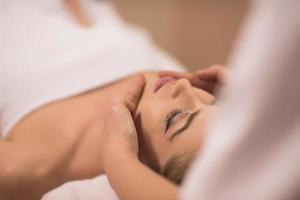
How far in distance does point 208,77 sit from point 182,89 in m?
0.11

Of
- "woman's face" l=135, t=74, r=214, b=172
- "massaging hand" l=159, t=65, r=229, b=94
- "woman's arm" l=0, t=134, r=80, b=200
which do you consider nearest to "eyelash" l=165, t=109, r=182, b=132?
"woman's face" l=135, t=74, r=214, b=172

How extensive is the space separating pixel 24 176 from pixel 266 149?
558mm

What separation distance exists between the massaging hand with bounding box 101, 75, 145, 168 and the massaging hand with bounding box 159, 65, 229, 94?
0.13 meters

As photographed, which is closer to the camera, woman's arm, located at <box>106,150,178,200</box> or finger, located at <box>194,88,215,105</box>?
woman's arm, located at <box>106,150,178,200</box>

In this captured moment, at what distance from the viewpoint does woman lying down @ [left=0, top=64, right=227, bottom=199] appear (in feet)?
2.38

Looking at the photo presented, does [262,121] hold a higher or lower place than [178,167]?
higher

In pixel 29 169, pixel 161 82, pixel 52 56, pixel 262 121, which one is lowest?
pixel 29 169

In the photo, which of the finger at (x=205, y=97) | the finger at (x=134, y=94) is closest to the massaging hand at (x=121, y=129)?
→ the finger at (x=134, y=94)

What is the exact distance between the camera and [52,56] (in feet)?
3.69

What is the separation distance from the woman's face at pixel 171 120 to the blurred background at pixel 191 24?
119 centimetres

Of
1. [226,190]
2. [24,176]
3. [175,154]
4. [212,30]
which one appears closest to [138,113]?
[175,154]

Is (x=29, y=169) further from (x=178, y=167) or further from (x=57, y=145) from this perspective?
(x=178, y=167)

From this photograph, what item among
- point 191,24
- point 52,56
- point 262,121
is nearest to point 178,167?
point 262,121

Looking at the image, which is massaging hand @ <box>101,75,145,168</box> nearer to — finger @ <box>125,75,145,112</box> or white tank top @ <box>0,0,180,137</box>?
finger @ <box>125,75,145,112</box>
